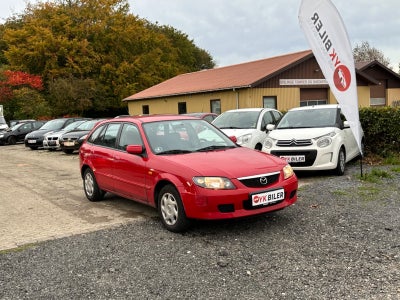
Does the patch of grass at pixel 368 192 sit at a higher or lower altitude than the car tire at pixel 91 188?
lower

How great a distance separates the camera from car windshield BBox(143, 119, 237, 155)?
607 cm

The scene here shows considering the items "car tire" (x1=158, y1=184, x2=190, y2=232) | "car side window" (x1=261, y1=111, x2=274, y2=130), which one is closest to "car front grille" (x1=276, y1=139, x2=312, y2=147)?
"car side window" (x1=261, y1=111, x2=274, y2=130)

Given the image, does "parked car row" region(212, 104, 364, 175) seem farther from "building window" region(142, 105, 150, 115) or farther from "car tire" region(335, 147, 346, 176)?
"building window" region(142, 105, 150, 115)

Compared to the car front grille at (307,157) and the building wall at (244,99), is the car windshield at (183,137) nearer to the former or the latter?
the car front grille at (307,157)

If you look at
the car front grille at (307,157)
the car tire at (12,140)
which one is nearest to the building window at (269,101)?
the car front grille at (307,157)

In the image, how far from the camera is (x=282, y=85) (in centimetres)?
2338

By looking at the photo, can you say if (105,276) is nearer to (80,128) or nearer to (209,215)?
(209,215)

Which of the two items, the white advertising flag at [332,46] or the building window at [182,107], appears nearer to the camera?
the white advertising flag at [332,46]

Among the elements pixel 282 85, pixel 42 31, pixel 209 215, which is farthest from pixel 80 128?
pixel 42 31

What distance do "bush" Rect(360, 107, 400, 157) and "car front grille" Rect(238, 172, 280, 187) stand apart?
704 cm

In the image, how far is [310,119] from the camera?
404 inches

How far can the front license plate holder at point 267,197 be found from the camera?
5152 millimetres

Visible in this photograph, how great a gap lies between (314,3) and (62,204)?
5962mm

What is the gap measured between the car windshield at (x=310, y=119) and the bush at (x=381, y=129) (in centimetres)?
182
